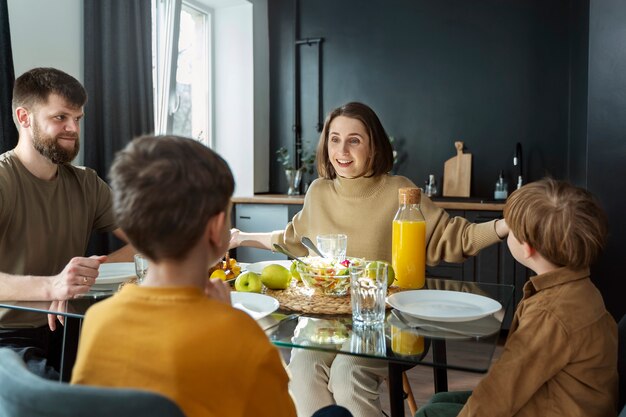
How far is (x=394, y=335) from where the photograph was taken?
4.18 feet

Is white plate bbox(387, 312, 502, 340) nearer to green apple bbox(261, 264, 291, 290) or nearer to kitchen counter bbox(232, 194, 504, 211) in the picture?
green apple bbox(261, 264, 291, 290)

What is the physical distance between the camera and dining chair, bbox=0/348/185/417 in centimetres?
74

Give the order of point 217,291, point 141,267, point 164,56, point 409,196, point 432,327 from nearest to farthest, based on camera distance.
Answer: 1. point 217,291
2. point 432,327
3. point 141,267
4. point 409,196
5. point 164,56

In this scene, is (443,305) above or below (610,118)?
below

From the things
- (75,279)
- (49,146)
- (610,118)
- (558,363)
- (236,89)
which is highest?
(236,89)

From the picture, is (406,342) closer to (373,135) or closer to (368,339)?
(368,339)

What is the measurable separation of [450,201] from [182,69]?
2.19 metres

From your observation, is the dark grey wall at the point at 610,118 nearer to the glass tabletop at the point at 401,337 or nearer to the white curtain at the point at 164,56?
the glass tabletop at the point at 401,337

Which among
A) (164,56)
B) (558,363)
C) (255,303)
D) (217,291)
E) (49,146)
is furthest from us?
(164,56)

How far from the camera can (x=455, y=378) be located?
3.14 meters

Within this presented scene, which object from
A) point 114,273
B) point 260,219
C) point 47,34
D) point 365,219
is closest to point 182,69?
point 260,219

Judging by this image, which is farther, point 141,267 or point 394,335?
point 141,267

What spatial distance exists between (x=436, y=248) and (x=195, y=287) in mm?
1208

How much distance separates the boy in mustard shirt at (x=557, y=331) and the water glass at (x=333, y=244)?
618 mm
